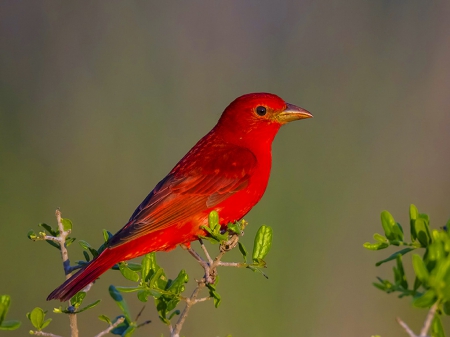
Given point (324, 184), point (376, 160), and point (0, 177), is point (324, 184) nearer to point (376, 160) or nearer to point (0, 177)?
point (376, 160)

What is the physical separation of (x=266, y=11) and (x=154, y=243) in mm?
4018

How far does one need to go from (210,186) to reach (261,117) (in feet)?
2.67

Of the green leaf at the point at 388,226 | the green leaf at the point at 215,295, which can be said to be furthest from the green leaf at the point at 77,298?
the green leaf at the point at 388,226

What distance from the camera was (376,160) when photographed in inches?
223

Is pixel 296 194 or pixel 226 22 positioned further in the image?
pixel 226 22

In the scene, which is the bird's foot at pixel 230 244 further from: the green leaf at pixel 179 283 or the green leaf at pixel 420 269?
the green leaf at pixel 420 269

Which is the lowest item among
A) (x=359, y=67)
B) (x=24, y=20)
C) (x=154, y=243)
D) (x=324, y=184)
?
(x=154, y=243)

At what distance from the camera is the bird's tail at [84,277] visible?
10.4ft

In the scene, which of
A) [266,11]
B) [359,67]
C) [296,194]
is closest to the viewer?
[296,194]

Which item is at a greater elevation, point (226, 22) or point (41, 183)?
point (226, 22)

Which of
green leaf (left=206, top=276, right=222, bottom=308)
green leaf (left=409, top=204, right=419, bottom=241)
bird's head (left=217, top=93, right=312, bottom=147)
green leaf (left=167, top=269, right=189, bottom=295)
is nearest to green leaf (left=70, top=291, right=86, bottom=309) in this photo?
green leaf (left=167, top=269, right=189, bottom=295)

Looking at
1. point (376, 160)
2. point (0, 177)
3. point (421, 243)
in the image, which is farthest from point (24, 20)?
point (421, 243)

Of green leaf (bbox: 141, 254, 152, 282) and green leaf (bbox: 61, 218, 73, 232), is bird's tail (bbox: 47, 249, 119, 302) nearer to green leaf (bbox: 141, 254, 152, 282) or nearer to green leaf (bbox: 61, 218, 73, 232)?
green leaf (bbox: 61, 218, 73, 232)

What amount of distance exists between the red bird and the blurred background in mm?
842
